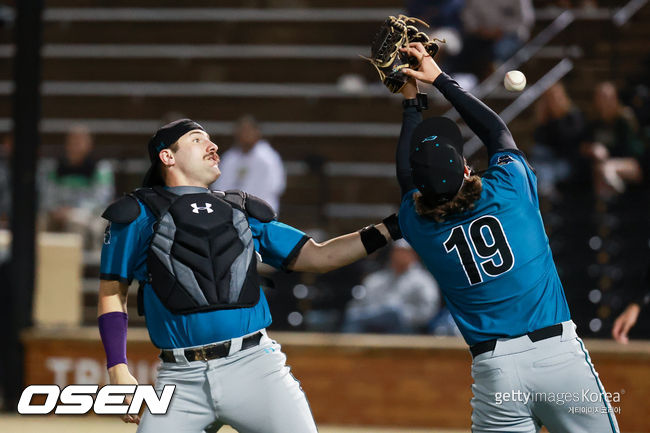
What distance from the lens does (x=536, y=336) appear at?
13.2 ft

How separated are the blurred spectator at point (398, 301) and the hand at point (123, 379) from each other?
4946 mm

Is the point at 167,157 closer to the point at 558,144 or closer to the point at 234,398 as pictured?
the point at 234,398

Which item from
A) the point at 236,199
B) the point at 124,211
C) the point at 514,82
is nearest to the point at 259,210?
the point at 236,199

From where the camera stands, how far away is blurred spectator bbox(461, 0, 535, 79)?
34.6ft

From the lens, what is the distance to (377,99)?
12.6 metres

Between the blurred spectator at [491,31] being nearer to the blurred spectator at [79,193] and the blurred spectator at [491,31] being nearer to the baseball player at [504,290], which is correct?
the blurred spectator at [79,193]

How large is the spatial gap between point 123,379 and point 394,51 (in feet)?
6.24

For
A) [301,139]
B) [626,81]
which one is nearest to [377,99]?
[301,139]

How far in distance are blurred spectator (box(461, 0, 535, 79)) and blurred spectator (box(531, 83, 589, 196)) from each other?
1.21 m

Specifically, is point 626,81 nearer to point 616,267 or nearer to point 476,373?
point 616,267

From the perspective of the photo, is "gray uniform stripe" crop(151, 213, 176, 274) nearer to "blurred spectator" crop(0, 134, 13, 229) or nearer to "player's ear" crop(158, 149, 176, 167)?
"player's ear" crop(158, 149, 176, 167)

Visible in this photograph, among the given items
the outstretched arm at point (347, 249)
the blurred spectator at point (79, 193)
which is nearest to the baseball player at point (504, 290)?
the outstretched arm at point (347, 249)

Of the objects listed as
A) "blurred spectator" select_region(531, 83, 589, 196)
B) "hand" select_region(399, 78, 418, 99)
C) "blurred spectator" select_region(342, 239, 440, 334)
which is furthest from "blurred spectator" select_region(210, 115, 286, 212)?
"hand" select_region(399, 78, 418, 99)

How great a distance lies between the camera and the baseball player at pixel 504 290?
397cm
